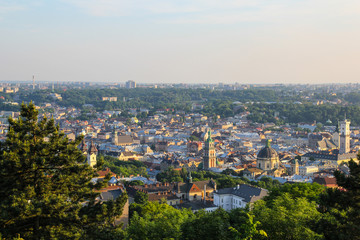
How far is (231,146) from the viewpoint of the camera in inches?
3201

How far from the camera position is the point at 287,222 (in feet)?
54.7

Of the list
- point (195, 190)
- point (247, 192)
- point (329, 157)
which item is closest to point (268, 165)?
point (329, 157)

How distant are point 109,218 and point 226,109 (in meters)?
123

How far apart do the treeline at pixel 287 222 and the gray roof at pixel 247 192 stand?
779 centimetres

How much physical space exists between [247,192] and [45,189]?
24.3 meters

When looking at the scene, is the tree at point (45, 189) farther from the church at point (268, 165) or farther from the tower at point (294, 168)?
the tower at point (294, 168)

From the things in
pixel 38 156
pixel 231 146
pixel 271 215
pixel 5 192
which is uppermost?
pixel 38 156

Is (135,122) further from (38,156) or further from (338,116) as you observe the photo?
(38,156)

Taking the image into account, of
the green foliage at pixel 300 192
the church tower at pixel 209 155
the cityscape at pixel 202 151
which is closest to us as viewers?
the green foliage at pixel 300 192

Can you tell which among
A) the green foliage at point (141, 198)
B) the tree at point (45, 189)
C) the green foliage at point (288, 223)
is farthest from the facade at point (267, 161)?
the tree at point (45, 189)

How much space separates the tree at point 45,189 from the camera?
12.6 m

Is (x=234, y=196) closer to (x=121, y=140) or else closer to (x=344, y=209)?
(x=344, y=209)

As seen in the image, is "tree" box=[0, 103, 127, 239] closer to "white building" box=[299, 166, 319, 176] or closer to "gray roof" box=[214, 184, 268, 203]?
"gray roof" box=[214, 184, 268, 203]

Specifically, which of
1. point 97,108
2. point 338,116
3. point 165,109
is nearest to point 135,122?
point 165,109
